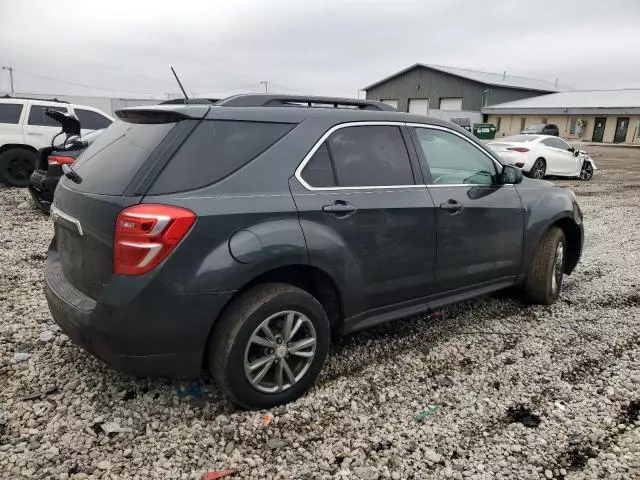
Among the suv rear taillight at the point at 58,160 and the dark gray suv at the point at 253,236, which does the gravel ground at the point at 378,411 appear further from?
the suv rear taillight at the point at 58,160

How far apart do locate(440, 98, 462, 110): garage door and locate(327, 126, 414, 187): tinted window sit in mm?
54984

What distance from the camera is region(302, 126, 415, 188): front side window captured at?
3.03 m

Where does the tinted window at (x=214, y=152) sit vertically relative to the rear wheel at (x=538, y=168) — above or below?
above

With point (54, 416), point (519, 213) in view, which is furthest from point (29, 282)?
point (519, 213)

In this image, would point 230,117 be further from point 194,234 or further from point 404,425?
point 404,425

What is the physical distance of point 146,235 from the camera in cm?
240

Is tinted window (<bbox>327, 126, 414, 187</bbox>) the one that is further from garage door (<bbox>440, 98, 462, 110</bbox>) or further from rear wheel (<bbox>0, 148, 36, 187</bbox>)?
garage door (<bbox>440, 98, 462, 110</bbox>)

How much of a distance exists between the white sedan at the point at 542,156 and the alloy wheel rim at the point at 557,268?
32.1ft

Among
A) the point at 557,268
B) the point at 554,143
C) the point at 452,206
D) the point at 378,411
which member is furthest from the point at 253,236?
the point at 554,143

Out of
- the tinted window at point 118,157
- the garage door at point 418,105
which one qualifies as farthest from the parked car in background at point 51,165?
the garage door at point 418,105

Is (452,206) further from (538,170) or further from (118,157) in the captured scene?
(538,170)

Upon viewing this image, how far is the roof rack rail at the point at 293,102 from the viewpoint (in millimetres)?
2998

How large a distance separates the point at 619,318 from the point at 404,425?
2.72 metres

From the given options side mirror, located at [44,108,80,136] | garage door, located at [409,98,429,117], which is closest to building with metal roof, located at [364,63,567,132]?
garage door, located at [409,98,429,117]
